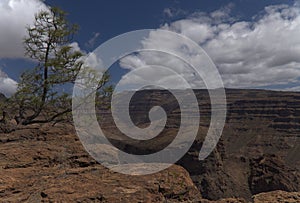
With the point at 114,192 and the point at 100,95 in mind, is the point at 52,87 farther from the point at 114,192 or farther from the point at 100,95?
the point at 114,192

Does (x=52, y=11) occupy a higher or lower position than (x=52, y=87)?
higher

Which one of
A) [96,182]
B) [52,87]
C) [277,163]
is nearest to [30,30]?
[52,87]

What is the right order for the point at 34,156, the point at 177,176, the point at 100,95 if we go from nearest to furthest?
the point at 177,176
the point at 34,156
the point at 100,95

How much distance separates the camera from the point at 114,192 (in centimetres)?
706

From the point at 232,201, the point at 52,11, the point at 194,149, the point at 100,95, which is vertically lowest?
the point at 194,149

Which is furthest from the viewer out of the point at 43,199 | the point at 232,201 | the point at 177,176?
the point at 177,176

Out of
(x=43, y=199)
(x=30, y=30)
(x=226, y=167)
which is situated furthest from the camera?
(x=226, y=167)

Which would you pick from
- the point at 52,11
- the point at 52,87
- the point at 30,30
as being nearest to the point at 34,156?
the point at 52,87

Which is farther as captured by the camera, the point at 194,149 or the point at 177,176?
the point at 194,149

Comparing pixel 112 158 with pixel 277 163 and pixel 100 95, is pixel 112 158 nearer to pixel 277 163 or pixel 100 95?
pixel 100 95

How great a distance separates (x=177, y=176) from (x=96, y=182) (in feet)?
7.91

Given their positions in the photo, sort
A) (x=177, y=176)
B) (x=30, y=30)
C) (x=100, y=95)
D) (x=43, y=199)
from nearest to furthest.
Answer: (x=43, y=199) → (x=177, y=176) → (x=30, y=30) → (x=100, y=95)

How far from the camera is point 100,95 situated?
18.0 m

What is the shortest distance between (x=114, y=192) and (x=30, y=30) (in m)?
12.8
